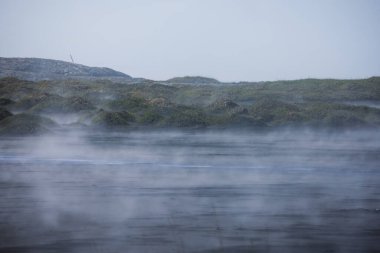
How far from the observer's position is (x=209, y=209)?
6293 mm

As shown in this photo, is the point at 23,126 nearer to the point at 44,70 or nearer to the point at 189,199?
the point at 189,199

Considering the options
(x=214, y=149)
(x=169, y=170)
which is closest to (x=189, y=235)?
(x=169, y=170)

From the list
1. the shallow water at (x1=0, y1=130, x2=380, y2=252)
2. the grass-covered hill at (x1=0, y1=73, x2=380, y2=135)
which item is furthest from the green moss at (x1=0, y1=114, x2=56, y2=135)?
the shallow water at (x1=0, y1=130, x2=380, y2=252)

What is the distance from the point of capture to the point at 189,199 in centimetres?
687

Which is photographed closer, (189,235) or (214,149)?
(189,235)

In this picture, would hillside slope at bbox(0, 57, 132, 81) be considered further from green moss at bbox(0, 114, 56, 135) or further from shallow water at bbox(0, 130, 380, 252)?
shallow water at bbox(0, 130, 380, 252)

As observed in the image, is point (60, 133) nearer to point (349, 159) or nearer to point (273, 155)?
point (273, 155)

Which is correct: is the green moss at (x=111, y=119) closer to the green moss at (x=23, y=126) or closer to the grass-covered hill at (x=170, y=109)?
the grass-covered hill at (x=170, y=109)

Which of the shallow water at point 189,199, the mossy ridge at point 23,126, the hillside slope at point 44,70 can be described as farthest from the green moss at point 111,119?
the hillside slope at point 44,70

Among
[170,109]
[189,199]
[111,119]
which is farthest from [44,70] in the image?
[189,199]

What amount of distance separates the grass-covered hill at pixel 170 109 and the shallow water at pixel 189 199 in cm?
560

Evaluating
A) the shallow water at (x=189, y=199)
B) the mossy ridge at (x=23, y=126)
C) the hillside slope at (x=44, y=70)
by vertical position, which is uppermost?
the hillside slope at (x=44, y=70)

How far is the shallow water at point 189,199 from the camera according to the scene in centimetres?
507

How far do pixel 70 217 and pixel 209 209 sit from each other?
1.70 metres
